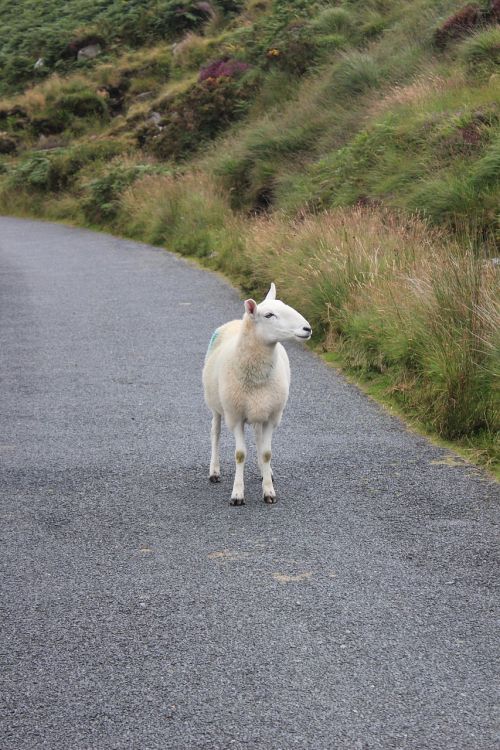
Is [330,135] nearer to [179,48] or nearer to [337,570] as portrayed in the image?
[337,570]

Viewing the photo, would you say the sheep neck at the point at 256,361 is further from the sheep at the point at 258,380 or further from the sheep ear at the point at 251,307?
the sheep ear at the point at 251,307

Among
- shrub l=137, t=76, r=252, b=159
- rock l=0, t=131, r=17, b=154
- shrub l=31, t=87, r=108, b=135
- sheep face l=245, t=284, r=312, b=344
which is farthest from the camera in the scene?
rock l=0, t=131, r=17, b=154

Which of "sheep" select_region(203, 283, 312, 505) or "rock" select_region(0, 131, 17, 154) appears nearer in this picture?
"sheep" select_region(203, 283, 312, 505)

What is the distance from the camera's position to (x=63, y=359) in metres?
11.8

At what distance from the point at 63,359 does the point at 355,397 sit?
380cm

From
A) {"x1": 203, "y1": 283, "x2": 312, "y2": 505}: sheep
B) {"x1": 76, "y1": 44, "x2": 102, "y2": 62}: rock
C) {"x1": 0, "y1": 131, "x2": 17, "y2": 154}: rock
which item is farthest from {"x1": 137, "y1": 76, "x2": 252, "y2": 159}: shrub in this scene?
{"x1": 203, "y1": 283, "x2": 312, "y2": 505}: sheep

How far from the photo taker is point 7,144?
38062mm

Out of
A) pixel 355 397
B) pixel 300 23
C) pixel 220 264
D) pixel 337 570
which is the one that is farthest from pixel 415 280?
pixel 300 23

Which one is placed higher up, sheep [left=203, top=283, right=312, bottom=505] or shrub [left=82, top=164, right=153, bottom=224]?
sheep [left=203, top=283, right=312, bottom=505]

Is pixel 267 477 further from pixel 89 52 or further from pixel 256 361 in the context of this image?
pixel 89 52

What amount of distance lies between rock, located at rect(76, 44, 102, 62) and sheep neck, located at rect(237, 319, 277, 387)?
38.3 m

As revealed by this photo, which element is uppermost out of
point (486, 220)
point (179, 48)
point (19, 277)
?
point (179, 48)

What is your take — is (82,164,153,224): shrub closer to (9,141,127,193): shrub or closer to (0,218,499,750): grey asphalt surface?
(9,141,127,193): shrub

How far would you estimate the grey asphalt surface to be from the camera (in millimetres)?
4023
